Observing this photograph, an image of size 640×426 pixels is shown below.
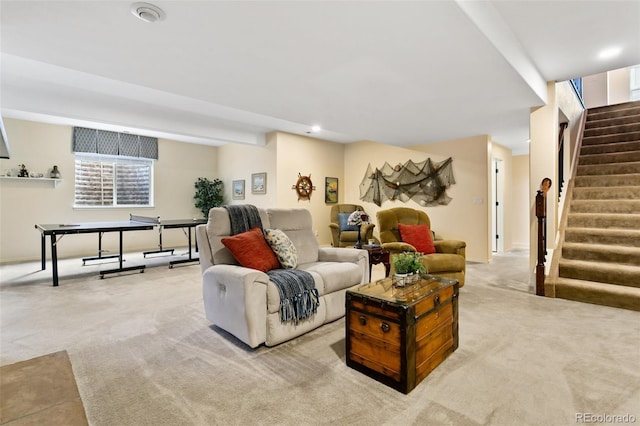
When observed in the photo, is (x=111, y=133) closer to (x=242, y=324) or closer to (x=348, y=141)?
(x=348, y=141)

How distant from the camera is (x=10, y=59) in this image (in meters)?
3.12

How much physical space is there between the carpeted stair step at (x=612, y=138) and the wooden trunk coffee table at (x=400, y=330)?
5.23 m

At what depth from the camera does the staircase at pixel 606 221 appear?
3.37 metres

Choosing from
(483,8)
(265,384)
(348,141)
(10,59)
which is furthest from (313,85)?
(348,141)

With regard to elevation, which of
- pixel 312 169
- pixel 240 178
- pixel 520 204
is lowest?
pixel 520 204

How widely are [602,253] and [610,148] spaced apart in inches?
98.3

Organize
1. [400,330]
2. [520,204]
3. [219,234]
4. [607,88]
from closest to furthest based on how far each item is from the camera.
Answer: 1. [400,330]
2. [219,234]
3. [607,88]
4. [520,204]

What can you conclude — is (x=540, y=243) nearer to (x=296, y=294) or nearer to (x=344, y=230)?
(x=296, y=294)

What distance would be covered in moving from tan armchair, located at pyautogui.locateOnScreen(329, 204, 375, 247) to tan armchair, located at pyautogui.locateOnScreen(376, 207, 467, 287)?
1496 millimetres

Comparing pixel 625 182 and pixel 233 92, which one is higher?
pixel 233 92

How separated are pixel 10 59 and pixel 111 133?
3547 mm

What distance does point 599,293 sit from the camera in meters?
3.27

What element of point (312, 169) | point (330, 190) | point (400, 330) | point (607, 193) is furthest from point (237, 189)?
point (607, 193)

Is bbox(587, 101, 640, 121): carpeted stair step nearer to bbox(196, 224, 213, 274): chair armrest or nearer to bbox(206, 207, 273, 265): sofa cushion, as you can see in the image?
bbox(206, 207, 273, 265): sofa cushion
